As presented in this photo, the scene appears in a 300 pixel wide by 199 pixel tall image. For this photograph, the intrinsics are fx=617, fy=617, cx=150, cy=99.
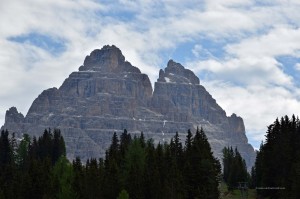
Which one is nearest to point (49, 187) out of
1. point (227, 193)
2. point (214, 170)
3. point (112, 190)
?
point (112, 190)

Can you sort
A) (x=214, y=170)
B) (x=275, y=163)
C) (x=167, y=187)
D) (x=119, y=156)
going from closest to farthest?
(x=167, y=187)
(x=214, y=170)
(x=275, y=163)
(x=119, y=156)

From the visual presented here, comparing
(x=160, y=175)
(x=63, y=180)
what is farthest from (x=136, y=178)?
(x=63, y=180)

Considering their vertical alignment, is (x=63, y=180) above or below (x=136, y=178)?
below

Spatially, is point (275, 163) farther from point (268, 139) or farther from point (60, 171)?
point (60, 171)

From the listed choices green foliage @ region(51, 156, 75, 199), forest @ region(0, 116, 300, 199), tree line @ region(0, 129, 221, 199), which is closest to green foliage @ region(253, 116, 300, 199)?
forest @ region(0, 116, 300, 199)

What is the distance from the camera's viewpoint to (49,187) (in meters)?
108

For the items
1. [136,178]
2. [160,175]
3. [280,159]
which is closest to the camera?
[160,175]

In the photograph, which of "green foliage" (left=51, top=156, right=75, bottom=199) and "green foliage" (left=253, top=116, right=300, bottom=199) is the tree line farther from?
"green foliage" (left=253, top=116, right=300, bottom=199)

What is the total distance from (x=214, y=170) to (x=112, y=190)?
55.3 feet

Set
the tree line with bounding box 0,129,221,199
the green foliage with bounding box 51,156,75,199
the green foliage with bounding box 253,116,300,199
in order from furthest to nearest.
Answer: the green foliage with bounding box 253,116,300,199
the green foliage with bounding box 51,156,75,199
the tree line with bounding box 0,129,221,199

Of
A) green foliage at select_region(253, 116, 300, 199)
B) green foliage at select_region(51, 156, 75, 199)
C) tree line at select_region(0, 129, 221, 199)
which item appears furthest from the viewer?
green foliage at select_region(253, 116, 300, 199)

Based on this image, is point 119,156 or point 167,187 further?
point 119,156

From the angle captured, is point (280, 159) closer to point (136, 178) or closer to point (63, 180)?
point (136, 178)

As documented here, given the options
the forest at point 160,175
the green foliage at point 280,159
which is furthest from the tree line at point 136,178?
the green foliage at point 280,159
